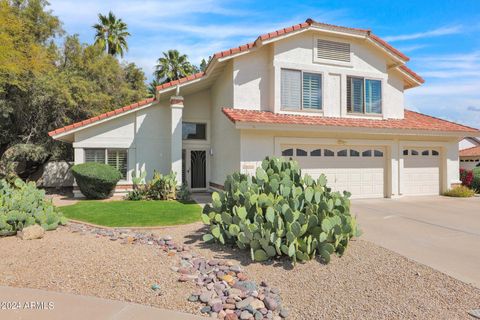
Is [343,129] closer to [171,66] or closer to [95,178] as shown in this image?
[95,178]

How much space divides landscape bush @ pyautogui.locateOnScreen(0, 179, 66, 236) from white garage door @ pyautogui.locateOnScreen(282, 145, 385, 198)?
8.42m

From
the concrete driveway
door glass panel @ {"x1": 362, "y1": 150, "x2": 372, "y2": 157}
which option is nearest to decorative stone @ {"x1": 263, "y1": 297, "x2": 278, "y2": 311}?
A: the concrete driveway

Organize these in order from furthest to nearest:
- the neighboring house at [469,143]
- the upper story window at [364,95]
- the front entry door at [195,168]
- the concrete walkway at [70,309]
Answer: the neighboring house at [469,143]
the front entry door at [195,168]
the upper story window at [364,95]
the concrete walkway at [70,309]

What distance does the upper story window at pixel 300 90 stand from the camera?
43.1ft

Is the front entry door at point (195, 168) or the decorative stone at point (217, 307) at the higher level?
the front entry door at point (195, 168)

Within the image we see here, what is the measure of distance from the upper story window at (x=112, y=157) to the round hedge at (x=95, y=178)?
3.59ft

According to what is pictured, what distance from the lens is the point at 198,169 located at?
52.5 ft

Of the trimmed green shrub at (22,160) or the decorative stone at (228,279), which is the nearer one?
the decorative stone at (228,279)

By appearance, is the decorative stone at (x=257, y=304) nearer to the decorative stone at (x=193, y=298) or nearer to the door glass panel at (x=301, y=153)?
the decorative stone at (x=193, y=298)

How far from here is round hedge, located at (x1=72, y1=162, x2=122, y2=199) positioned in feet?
42.1

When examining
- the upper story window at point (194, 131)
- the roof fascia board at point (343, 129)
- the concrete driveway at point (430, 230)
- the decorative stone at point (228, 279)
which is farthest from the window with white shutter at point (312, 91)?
the decorative stone at point (228, 279)

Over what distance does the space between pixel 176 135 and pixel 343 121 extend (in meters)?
7.52

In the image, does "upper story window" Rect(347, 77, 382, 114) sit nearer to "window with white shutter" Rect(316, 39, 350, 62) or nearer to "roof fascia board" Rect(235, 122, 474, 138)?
"window with white shutter" Rect(316, 39, 350, 62)

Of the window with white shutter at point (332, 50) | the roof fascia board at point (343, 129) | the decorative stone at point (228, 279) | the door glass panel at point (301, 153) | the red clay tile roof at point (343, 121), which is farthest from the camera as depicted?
the window with white shutter at point (332, 50)
